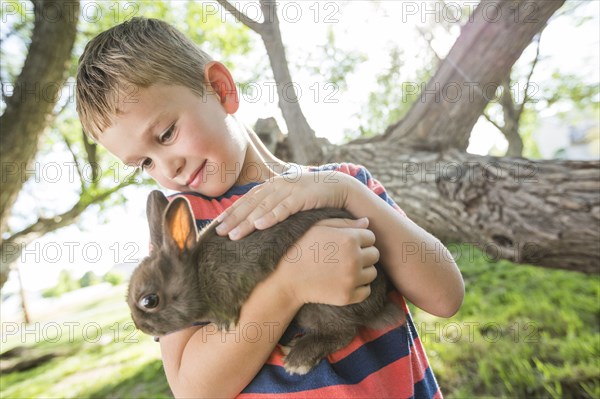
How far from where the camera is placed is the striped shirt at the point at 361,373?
1.36m

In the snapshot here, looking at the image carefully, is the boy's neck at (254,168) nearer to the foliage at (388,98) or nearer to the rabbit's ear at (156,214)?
the rabbit's ear at (156,214)

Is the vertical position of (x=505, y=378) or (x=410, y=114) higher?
(x=410, y=114)

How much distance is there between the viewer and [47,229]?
7551mm

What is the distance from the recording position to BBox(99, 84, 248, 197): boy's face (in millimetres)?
1413

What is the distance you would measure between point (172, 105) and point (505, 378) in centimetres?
294

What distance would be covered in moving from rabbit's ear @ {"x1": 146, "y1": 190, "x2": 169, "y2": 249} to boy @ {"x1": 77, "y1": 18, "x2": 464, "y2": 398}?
0.50 feet

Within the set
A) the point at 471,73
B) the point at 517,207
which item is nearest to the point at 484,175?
the point at 517,207

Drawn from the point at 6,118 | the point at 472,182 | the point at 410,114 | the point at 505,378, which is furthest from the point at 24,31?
the point at 505,378

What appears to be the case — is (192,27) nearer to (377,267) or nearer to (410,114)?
(410,114)

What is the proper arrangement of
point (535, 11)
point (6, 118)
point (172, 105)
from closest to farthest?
point (172, 105), point (535, 11), point (6, 118)

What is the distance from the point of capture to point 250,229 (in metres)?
1.33

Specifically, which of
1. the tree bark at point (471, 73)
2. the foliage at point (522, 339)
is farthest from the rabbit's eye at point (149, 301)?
the tree bark at point (471, 73)

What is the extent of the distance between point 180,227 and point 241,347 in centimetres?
46

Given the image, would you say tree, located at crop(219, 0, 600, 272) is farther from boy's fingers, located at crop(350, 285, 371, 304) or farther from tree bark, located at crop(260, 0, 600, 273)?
boy's fingers, located at crop(350, 285, 371, 304)
